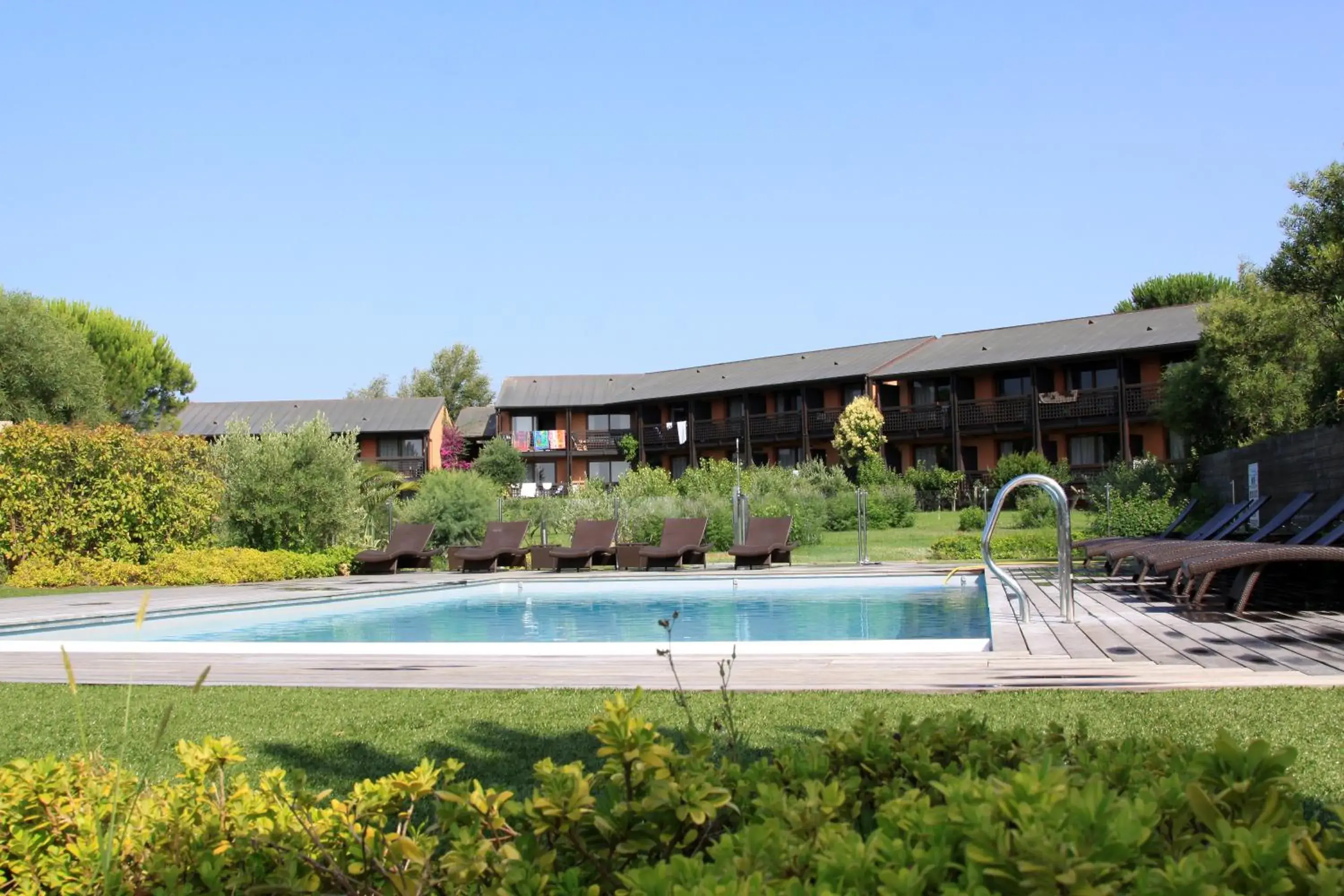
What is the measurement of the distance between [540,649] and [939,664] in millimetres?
2765

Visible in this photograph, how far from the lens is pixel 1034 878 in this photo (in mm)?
1407

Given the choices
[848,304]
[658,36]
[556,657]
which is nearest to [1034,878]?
[556,657]

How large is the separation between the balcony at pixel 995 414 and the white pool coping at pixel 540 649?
31.3 m

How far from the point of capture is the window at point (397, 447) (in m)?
52.4

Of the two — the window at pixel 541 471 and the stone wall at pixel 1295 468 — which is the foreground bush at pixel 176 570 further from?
the window at pixel 541 471

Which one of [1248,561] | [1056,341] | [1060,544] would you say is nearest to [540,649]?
[1060,544]

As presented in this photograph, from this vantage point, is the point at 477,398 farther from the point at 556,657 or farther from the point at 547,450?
the point at 556,657

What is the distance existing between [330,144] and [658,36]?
5.81 meters

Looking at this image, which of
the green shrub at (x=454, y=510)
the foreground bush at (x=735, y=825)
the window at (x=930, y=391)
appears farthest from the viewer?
the window at (x=930, y=391)

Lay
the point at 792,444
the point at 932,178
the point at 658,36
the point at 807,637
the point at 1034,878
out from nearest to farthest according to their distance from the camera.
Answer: the point at 1034,878 → the point at 807,637 → the point at 658,36 → the point at 932,178 → the point at 792,444

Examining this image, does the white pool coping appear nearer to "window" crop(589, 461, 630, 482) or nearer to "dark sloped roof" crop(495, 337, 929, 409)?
"dark sloped roof" crop(495, 337, 929, 409)

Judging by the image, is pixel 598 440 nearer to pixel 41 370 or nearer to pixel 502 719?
pixel 41 370

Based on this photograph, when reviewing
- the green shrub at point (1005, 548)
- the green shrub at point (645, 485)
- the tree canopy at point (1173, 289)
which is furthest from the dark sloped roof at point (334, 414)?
the green shrub at point (1005, 548)

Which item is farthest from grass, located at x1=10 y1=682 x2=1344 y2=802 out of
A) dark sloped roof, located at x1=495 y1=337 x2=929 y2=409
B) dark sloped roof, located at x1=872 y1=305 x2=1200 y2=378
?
dark sloped roof, located at x1=495 y1=337 x2=929 y2=409
